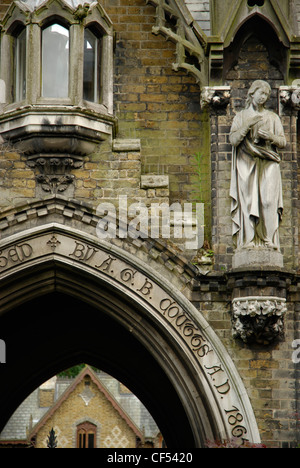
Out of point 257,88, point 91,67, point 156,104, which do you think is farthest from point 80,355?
point 257,88

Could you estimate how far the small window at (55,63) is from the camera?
16.5 meters

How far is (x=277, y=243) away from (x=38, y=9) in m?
4.70

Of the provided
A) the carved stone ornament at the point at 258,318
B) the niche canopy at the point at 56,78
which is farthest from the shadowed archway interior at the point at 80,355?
the carved stone ornament at the point at 258,318

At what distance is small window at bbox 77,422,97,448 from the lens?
1626 inches

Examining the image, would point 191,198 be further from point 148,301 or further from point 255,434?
point 255,434

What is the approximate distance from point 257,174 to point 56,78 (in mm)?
3175

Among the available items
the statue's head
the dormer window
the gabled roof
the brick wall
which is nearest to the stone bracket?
the brick wall

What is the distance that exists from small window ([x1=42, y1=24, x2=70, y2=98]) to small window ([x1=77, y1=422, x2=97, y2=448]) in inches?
1038

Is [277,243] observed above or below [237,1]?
below

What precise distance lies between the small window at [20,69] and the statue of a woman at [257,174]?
3082mm

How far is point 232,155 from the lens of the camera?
16109 mm

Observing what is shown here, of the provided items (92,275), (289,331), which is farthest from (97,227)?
(289,331)

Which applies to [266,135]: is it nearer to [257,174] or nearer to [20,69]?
[257,174]

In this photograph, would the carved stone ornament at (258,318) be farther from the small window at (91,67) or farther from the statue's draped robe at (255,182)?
the small window at (91,67)
